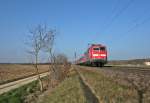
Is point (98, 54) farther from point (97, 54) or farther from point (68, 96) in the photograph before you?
point (68, 96)

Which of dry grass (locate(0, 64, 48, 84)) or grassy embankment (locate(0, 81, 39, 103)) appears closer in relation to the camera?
grassy embankment (locate(0, 81, 39, 103))

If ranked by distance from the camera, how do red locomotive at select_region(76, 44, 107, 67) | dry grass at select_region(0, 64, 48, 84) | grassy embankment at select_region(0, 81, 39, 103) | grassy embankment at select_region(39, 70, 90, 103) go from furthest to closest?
1. dry grass at select_region(0, 64, 48, 84)
2. red locomotive at select_region(76, 44, 107, 67)
3. grassy embankment at select_region(0, 81, 39, 103)
4. grassy embankment at select_region(39, 70, 90, 103)

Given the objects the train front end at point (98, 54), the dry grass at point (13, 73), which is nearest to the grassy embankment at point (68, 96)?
the train front end at point (98, 54)

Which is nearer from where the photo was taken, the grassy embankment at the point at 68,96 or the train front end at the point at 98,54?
the grassy embankment at the point at 68,96

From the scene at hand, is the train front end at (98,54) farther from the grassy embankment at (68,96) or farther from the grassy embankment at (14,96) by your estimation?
the grassy embankment at (68,96)

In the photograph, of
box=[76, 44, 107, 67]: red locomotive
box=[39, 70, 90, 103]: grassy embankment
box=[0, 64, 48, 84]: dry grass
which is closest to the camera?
box=[39, 70, 90, 103]: grassy embankment

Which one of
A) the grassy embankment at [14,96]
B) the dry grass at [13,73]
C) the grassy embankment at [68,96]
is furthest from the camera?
the dry grass at [13,73]

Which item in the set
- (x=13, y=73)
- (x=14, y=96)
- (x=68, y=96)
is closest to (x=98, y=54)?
(x=14, y=96)

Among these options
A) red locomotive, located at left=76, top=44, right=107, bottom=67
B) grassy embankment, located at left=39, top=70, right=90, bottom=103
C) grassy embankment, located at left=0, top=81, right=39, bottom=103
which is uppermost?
red locomotive, located at left=76, top=44, right=107, bottom=67

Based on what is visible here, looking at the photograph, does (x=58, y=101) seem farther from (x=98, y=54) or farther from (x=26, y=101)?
(x=98, y=54)

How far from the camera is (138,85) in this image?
12375 mm

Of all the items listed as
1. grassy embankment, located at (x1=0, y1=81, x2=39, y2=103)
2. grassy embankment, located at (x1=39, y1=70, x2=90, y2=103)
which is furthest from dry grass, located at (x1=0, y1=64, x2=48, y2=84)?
grassy embankment, located at (x1=39, y1=70, x2=90, y2=103)

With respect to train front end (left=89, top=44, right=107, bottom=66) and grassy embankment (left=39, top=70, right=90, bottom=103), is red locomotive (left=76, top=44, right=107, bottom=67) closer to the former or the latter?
train front end (left=89, top=44, right=107, bottom=66)

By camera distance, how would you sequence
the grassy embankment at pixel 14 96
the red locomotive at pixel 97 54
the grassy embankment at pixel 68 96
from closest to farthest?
the grassy embankment at pixel 68 96 < the grassy embankment at pixel 14 96 < the red locomotive at pixel 97 54
